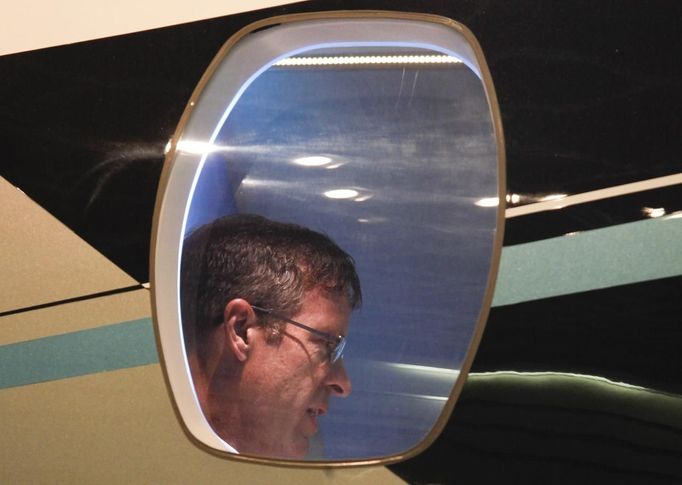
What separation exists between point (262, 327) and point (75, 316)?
296 millimetres

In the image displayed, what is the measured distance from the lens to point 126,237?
4.88 feet

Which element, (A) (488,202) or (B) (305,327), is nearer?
(A) (488,202)

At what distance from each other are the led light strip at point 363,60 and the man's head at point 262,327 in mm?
245

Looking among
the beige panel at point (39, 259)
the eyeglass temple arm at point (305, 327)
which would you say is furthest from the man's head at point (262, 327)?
the beige panel at point (39, 259)

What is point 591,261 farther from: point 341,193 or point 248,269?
→ point 248,269

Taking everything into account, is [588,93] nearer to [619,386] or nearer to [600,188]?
[600,188]

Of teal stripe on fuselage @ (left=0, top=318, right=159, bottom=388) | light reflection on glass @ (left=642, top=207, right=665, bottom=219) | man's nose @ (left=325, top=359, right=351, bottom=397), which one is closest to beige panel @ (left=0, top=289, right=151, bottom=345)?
teal stripe on fuselage @ (left=0, top=318, right=159, bottom=388)

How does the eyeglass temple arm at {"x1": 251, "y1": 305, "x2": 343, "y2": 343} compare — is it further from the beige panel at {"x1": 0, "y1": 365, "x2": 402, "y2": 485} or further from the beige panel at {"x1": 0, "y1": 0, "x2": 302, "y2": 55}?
the beige panel at {"x1": 0, "y1": 0, "x2": 302, "y2": 55}

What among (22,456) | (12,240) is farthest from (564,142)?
(22,456)

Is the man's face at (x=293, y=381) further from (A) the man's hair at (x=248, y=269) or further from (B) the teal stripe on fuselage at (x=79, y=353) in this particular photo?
(B) the teal stripe on fuselage at (x=79, y=353)

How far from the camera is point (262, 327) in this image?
1.52m

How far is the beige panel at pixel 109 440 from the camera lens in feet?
4.89

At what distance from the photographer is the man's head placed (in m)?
1.49

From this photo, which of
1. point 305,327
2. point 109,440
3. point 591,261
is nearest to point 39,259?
point 109,440
